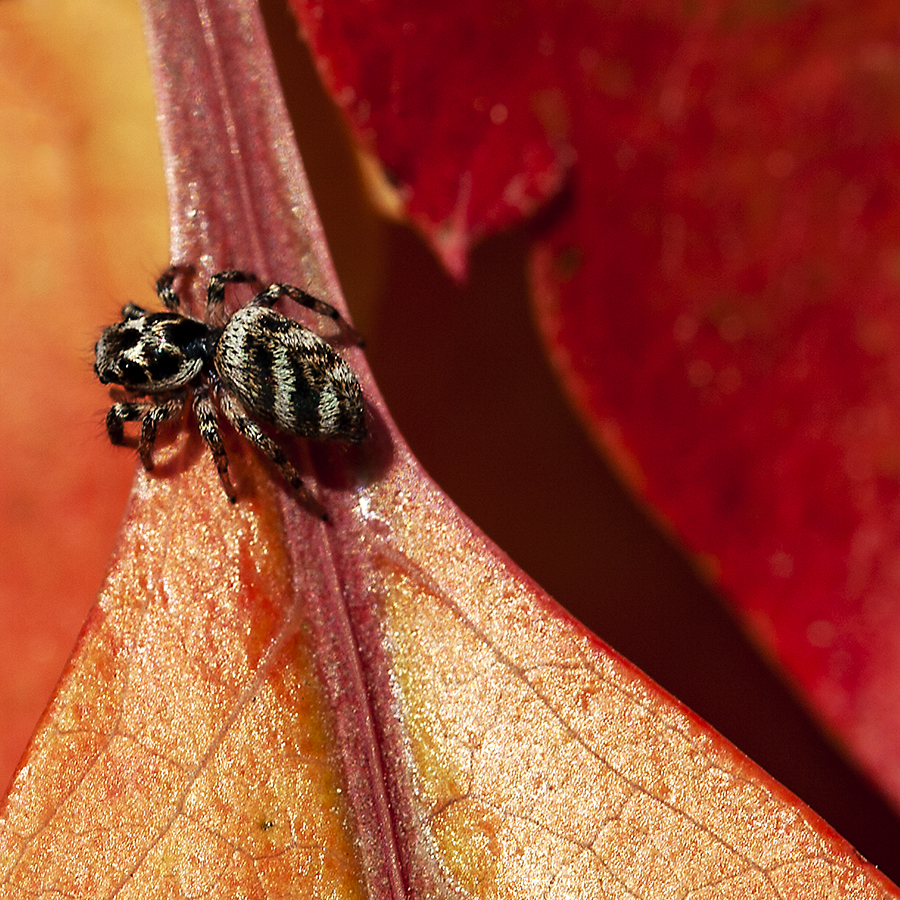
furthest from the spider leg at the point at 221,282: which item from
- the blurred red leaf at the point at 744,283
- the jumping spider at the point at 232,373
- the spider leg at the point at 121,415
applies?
the blurred red leaf at the point at 744,283

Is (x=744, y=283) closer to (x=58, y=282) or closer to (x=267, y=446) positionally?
(x=267, y=446)

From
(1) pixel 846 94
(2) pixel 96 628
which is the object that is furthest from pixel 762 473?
(2) pixel 96 628

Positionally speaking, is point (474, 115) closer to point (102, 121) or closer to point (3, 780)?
point (102, 121)

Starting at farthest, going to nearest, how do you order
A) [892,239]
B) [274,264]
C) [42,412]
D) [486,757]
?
[892,239], [42,412], [274,264], [486,757]

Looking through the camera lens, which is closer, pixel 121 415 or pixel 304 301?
pixel 304 301

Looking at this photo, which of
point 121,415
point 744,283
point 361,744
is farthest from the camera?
point 744,283

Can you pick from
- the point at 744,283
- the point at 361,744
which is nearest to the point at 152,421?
the point at 361,744
